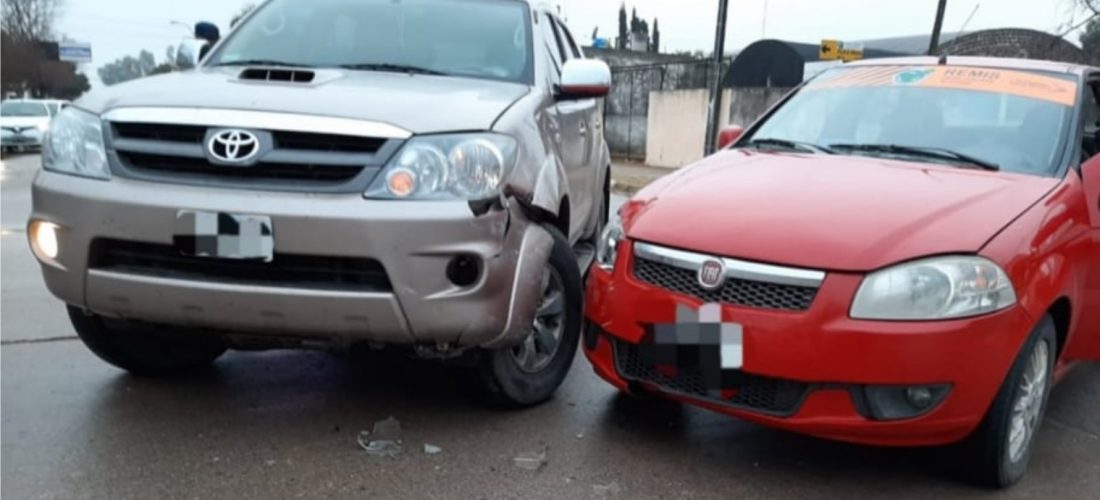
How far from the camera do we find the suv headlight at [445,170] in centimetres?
290

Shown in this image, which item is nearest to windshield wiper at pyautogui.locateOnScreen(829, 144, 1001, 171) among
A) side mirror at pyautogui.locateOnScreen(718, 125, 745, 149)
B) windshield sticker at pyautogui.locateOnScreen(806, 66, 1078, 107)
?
windshield sticker at pyautogui.locateOnScreen(806, 66, 1078, 107)

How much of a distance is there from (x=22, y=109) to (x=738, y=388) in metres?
27.1

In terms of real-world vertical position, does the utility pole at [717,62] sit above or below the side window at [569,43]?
below

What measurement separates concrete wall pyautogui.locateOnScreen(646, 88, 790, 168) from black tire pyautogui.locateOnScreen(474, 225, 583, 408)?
1334cm

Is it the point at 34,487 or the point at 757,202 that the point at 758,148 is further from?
the point at 34,487

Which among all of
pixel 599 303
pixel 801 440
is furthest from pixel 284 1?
pixel 801 440

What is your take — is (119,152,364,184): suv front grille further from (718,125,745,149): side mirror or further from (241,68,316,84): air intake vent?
(718,125,745,149): side mirror

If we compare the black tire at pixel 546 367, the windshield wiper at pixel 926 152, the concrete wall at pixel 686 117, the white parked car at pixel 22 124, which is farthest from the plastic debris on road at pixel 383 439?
the white parked car at pixel 22 124

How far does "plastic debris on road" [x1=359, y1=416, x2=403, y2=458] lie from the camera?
322cm

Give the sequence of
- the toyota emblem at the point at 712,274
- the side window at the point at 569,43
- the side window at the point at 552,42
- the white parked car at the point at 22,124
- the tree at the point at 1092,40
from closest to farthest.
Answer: the toyota emblem at the point at 712,274 < the side window at the point at 552,42 < the side window at the point at 569,43 < the tree at the point at 1092,40 < the white parked car at the point at 22,124

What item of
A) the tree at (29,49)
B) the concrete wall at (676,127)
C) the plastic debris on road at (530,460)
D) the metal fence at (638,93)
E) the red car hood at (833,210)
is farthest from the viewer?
the tree at (29,49)

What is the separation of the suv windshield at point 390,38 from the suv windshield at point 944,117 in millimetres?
1305

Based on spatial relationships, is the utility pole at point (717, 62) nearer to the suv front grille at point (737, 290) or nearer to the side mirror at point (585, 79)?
the side mirror at point (585, 79)

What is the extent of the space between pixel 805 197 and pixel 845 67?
1723mm
